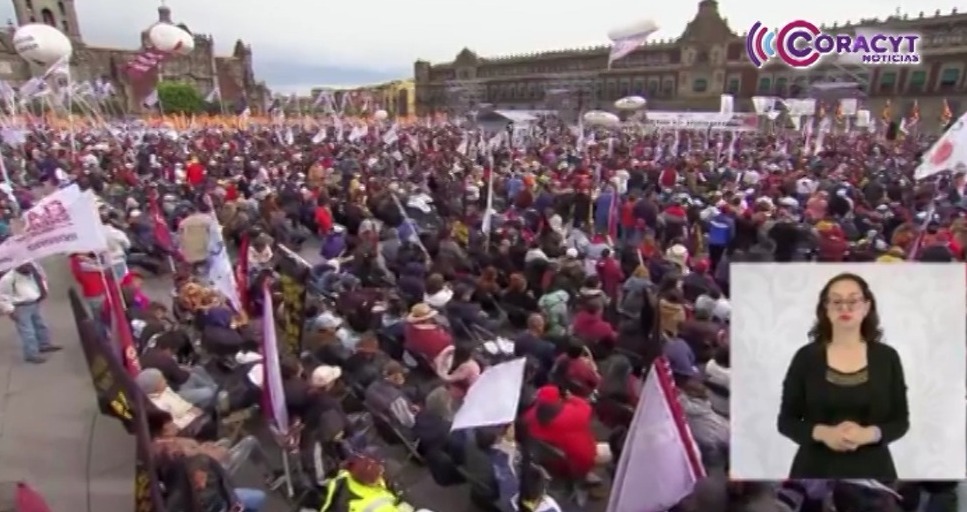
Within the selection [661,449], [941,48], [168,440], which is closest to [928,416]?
[661,449]

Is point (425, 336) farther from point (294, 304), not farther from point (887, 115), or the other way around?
point (887, 115)

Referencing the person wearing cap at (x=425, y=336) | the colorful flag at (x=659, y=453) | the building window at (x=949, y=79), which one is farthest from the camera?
the building window at (x=949, y=79)

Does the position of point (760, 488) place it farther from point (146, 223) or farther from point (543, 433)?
point (146, 223)

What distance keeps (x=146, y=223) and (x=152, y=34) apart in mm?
29885

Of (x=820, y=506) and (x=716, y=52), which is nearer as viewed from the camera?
(x=820, y=506)

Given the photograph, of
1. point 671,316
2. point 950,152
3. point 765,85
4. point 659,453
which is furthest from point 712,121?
point 765,85

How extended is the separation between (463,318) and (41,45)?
97.6 ft

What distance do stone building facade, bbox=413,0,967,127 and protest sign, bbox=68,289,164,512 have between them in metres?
36.1

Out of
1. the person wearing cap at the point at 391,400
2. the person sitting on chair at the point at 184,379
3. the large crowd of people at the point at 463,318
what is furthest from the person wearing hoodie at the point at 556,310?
the person sitting on chair at the point at 184,379

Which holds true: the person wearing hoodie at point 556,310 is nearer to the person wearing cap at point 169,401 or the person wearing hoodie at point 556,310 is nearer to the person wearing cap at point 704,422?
the person wearing cap at point 704,422

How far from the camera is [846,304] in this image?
239 cm

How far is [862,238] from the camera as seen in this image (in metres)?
10.4

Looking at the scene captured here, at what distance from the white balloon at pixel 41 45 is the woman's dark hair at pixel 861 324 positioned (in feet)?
107

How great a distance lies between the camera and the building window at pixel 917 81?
49406mm
